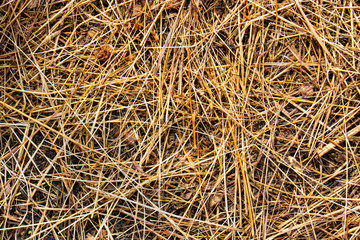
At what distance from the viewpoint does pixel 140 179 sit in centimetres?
160

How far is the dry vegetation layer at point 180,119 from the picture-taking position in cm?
159

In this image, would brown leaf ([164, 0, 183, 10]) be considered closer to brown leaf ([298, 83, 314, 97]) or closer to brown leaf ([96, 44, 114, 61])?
brown leaf ([96, 44, 114, 61])

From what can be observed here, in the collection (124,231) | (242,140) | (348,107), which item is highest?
(348,107)

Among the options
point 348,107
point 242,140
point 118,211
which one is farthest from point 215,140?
point 348,107

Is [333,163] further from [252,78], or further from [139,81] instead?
[139,81]

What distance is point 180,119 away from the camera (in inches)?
64.9

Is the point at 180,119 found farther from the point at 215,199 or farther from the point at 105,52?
the point at 105,52

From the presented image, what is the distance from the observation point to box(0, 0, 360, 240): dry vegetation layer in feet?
5.21

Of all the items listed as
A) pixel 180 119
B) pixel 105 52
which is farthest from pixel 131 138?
pixel 105 52

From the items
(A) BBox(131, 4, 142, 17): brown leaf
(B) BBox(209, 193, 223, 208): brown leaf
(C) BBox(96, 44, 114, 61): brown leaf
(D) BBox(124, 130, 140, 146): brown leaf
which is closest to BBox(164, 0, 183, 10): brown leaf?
(A) BBox(131, 4, 142, 17): brown leaf

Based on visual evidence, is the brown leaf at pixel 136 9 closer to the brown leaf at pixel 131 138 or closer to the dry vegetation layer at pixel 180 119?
the dry vegetation layer at pixel 180 119

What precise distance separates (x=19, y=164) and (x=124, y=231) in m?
0.71

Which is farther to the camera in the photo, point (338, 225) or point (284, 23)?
point (284, 23)

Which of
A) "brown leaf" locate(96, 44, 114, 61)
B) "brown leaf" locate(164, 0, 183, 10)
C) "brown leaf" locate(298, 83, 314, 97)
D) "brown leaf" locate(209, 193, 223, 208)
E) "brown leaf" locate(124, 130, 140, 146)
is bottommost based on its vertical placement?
"brown leaf" locate(209, 193, 223, 208)
